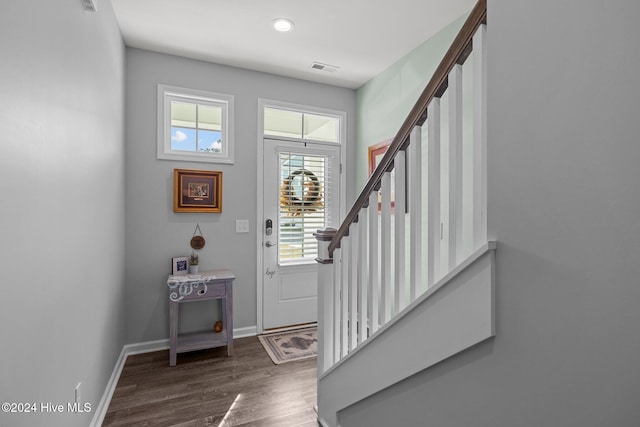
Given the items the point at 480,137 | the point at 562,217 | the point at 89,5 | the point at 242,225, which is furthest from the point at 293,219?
the point at 562,217

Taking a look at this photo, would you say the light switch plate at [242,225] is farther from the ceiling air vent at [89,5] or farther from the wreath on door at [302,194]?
the ceiling air vent at [89,5]

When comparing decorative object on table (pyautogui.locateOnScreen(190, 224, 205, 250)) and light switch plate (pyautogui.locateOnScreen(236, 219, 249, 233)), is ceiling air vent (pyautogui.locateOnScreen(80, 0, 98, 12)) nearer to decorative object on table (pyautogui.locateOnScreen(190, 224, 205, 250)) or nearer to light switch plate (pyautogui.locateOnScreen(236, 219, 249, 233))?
decorative object on table (pyautogui.locateOnScreen(190, 224, 205, 250))

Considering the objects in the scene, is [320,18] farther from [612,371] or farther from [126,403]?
[126,403]

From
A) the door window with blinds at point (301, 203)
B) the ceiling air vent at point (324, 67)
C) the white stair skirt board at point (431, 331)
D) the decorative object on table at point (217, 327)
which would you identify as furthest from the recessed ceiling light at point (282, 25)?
the decorative object on table at point (217, 327)

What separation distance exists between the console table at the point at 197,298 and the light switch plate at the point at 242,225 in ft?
1.70

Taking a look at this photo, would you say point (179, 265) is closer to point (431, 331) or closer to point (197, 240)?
point (197, 240)

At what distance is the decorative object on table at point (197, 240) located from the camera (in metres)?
3.24

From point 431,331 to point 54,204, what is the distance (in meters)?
1.53

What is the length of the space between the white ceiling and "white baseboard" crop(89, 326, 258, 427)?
274 cm

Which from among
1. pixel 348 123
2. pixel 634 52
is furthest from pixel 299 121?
pixel 634 52

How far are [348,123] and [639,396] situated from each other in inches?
142

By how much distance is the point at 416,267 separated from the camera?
1262 mm

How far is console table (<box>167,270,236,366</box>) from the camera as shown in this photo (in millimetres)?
2799

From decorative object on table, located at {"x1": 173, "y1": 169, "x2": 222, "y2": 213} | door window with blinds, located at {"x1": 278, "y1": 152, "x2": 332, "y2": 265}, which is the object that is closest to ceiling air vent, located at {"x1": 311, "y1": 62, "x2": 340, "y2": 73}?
door window with blinds, located at {"x1": 278, "y1": 152, "x2": 332, "y2": 265}
